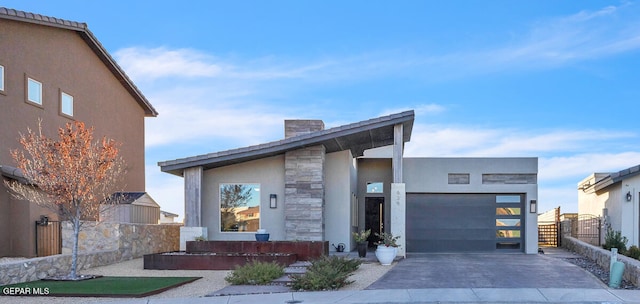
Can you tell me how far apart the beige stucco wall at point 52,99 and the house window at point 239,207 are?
5.40 m

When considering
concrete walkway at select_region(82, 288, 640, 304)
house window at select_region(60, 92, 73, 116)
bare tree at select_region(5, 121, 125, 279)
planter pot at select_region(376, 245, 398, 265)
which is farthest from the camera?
house window at select_region(60, 92, 73, 116)

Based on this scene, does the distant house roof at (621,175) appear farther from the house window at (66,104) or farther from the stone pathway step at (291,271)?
the house window at (66,104)

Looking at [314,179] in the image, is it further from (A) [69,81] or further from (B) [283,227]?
(A) [69,81]

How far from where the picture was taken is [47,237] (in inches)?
695

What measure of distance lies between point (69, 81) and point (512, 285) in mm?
16638

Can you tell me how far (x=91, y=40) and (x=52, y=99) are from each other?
3544mm

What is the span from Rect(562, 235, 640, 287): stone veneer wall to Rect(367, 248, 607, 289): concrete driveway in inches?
26.2

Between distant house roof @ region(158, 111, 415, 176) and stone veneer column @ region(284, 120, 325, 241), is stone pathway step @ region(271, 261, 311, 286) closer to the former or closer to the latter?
stone veneer column @ region(284, 120, 325, 241)

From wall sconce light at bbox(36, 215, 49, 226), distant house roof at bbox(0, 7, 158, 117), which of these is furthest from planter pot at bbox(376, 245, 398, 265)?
distant house roof at bbox(0, 7, 158, 117)

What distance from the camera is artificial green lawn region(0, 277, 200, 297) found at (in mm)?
12125

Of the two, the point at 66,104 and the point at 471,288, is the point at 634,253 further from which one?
the point at 66,104

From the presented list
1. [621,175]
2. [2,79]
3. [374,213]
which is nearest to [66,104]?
[2,79]

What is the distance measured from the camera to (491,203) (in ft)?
71.3

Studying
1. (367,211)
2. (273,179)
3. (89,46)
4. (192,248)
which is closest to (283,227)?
(273,179)
